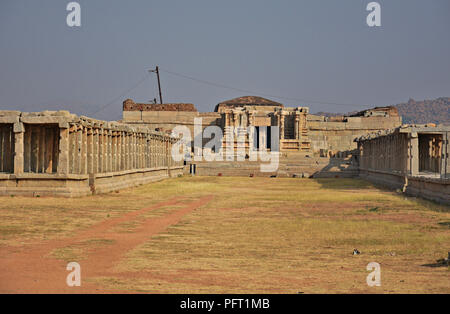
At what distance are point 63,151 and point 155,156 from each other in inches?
668

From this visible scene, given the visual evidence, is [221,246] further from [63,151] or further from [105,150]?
[105,150]

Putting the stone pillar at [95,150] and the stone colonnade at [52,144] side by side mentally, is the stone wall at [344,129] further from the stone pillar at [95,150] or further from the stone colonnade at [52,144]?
the stone pillar at [95,150]

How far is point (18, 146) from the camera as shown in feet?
70.8

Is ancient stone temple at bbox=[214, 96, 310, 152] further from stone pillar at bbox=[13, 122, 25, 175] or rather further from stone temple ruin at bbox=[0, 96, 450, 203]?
stone pillar at bbox=[13, 122, 25, 175]

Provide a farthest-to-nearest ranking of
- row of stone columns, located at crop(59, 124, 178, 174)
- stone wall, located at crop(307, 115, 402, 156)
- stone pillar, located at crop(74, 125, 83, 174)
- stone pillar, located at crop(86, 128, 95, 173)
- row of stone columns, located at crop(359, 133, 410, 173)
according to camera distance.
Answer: stone wall, located at crop(307, 115, 402, 156) → row of stone columns, located at crop(359, 133, 410, 173) → stone pillar, located at crop(86, 128, 95, 173) → stone pillar, located at crop(74, 125, 83, 174) → row of stone columns, located at crop(59, 124, 178, 174)

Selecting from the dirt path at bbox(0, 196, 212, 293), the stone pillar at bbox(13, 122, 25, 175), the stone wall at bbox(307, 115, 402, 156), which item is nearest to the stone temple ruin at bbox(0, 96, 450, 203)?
the stone pillar at bbox(13, 122, 25, 175)

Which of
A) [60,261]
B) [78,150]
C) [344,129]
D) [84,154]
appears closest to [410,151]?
[84,154]

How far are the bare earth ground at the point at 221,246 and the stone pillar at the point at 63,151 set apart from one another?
206 cm

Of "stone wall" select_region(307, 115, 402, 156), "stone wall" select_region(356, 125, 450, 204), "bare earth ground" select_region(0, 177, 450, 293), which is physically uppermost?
"stone wall" select_region(307, 115, 402, 156)

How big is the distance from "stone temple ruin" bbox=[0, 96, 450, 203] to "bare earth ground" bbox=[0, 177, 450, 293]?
2334 millimetres

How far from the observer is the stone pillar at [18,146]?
21.4 m

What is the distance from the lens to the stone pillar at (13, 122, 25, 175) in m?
21.4
